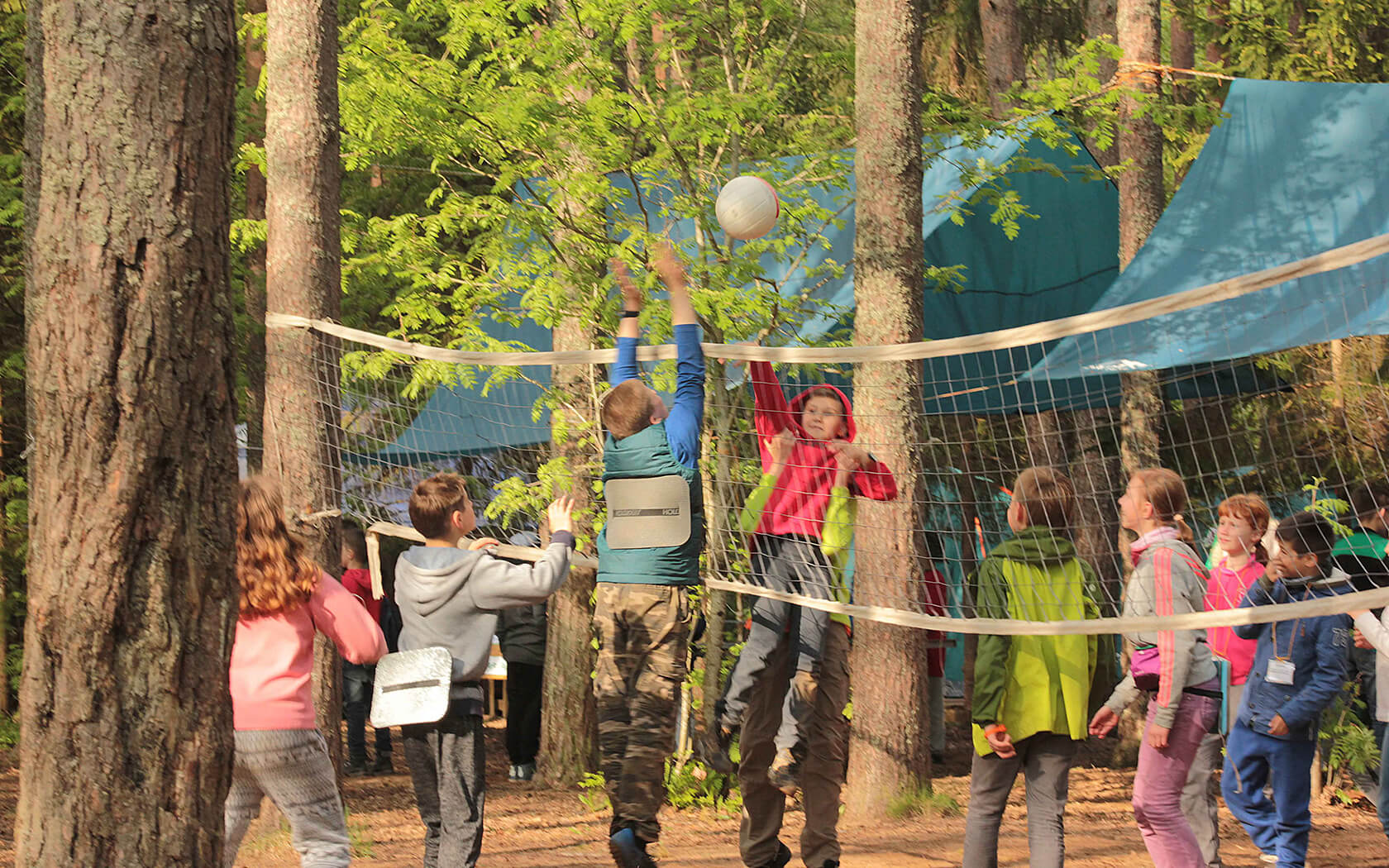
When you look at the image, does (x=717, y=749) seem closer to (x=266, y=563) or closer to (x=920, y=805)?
(x=920, y=805)

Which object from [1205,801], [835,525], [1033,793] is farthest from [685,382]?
[1205,801]

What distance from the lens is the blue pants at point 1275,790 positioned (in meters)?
5.25

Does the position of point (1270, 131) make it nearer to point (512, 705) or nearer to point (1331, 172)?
point (1331, 172)

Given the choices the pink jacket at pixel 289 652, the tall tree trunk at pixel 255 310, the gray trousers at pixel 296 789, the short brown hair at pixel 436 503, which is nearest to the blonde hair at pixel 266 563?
the pink jacket at pixel 289 652

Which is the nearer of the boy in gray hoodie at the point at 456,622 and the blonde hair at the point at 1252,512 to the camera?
the boy in gray hoodie at the point at 456,622

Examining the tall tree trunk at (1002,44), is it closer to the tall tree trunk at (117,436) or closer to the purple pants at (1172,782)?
the purple pants at (1172,782)

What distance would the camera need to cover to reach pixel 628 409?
4.98 m

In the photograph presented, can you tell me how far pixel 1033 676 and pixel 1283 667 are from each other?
1.34 m

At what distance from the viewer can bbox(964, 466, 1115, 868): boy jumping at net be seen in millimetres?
4516

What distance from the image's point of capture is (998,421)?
39.3 ft

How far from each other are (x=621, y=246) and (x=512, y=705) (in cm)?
342

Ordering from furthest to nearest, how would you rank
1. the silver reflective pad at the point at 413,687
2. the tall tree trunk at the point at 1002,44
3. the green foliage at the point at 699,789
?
1. the tall tree trunk at the point at 1002,44
2. the green foliage at the point at 699,789
3. the silver reflective pad at the point at 413,687

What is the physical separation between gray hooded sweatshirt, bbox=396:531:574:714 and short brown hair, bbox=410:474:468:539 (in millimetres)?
79

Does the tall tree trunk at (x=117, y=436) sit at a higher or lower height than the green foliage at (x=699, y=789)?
higher
